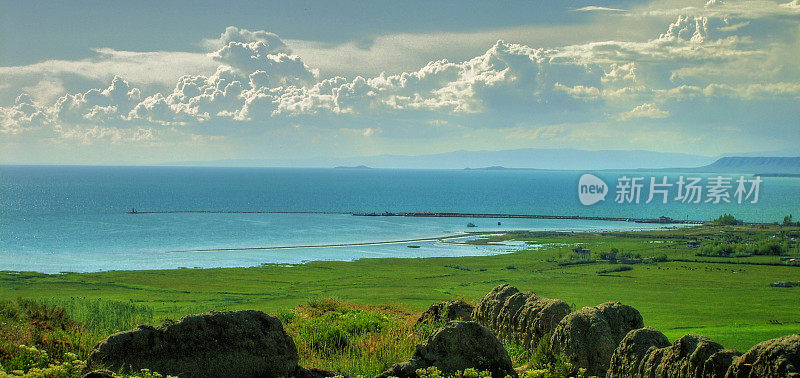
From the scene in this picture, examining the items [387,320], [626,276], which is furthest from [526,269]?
[387,320]

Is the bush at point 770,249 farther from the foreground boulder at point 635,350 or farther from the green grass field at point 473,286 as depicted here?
the foreground boulder at point 635,350

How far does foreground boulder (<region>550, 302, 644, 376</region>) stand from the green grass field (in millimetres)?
7904

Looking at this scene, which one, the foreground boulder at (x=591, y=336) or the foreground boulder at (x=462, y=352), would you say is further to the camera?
the foreground boulder at (x=591, y=336)

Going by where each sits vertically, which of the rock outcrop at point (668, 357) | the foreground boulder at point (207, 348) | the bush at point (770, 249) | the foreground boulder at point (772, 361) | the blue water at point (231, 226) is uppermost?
the foreground boulder at point (772, 361)

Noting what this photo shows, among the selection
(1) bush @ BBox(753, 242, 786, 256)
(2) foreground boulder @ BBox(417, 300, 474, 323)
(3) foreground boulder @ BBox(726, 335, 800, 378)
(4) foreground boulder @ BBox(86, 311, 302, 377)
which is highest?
(3) foreground boulder @ BBox(726, 335, 800, 378)

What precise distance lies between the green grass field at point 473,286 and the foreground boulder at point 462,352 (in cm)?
999

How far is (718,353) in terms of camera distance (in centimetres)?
784

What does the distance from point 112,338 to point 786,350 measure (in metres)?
8.81

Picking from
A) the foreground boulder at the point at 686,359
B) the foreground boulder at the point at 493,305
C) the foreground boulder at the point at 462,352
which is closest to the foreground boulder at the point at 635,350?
the foreground boulder at the point at 686,359

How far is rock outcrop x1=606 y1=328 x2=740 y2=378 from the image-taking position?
7898mm

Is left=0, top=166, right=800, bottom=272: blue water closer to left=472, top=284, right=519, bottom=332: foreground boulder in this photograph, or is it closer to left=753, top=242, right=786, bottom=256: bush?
left=753, top=242, right=786, bottom=256: bush

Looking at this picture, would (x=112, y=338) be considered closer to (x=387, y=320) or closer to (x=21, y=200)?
(x=387, y=320)

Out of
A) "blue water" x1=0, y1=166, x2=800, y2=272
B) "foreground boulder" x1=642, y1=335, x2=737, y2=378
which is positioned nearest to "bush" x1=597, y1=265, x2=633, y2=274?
"blue water" x1=0, y1=166, x2=800, y2=272

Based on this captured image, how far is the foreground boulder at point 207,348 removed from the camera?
957 centimetres
